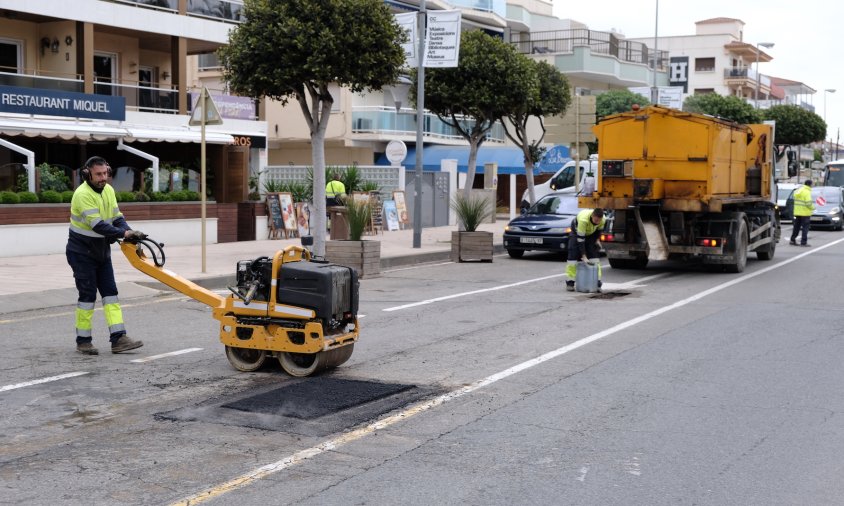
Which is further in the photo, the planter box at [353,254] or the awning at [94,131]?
the awning at [94,131]

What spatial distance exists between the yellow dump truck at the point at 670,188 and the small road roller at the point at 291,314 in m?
10.3

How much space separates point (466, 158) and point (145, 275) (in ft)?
97.9

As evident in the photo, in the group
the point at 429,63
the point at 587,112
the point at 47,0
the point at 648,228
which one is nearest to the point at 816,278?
the point at 648,228

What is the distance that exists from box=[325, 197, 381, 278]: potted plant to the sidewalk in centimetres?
178

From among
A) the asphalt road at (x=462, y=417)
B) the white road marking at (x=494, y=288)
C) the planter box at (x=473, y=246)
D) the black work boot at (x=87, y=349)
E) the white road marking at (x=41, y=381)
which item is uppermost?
the planter box at (x=473, y=246)

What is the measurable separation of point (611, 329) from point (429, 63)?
12.7 meters

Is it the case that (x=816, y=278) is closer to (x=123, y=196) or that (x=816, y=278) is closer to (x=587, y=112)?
(x=587, y=112)

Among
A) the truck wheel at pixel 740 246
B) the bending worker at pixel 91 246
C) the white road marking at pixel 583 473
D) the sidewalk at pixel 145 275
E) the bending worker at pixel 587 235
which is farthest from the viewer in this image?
the truck wheel at pixel 740 246

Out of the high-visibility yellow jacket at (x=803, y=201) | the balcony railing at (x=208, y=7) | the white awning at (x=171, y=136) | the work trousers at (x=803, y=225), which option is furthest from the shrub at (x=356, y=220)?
the work trousers at (x=803, y=225)

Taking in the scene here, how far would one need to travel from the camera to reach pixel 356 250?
17.1 metres

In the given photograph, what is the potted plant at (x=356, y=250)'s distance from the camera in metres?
17.1

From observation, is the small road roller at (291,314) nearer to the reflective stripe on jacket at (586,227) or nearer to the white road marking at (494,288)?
the white road marking at (494,288)

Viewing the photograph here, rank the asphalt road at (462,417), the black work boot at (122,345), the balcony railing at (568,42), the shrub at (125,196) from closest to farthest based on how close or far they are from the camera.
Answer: the asphalt road at (462,417) < the black work boot at (122,345) < the shrub at (125,196) < the balcony railing at (568,42)

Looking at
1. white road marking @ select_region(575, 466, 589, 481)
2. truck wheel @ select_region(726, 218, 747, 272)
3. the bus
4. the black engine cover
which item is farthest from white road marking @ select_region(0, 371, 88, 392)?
the bus
